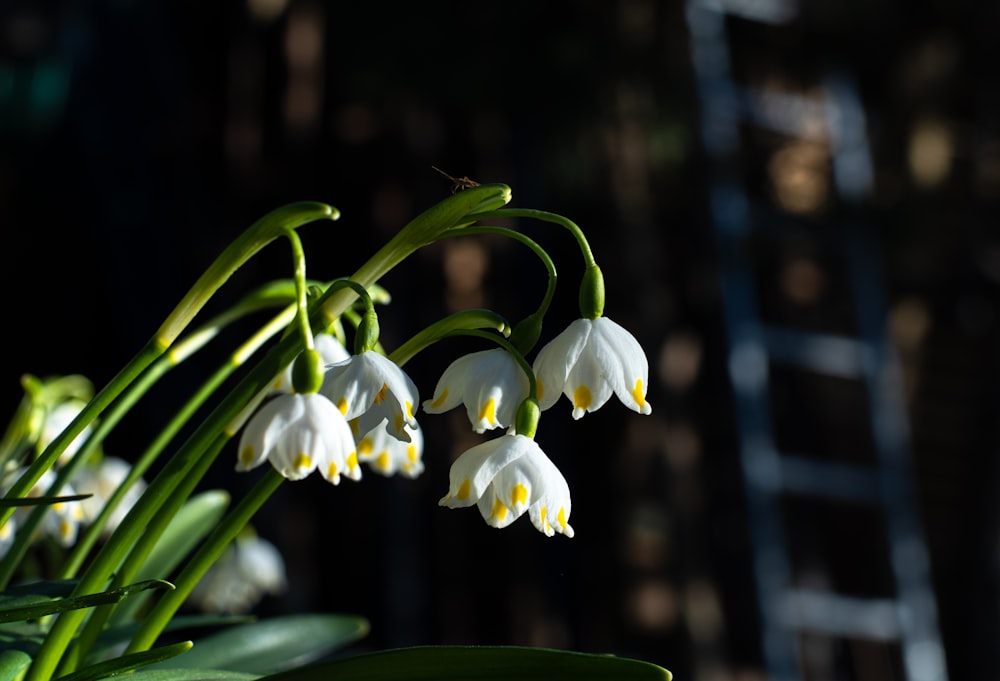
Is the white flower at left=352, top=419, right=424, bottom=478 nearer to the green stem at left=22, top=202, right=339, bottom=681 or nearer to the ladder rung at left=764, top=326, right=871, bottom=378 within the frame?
the green stem at left=22, top=202, right=339, bottom=681

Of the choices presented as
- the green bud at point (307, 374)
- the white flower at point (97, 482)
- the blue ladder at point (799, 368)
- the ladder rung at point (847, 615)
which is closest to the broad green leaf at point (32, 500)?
the green bud at point (307, 374)

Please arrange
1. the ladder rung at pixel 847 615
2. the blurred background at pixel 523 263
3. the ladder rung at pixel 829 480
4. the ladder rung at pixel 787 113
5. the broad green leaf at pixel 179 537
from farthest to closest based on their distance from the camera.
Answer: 1. the ladder rung at pixel 787 113
2. the ladder rung at pixel 829 480
3. the ladder rung at pixel 847 615
4. the blurred background at pixel 523 263
5. the broad green leaf at pixel 179 537

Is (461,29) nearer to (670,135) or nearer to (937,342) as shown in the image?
(670,135)

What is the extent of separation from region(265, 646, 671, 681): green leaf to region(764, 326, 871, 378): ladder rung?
266 cm

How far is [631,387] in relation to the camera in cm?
65

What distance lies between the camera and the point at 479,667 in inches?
21.9

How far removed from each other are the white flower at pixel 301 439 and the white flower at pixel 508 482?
6 centimetres

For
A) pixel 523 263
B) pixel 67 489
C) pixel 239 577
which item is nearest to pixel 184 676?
pixel 67 489

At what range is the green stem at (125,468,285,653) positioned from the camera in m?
0.62

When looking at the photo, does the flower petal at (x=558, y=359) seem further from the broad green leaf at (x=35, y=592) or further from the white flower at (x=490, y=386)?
the broad green leaf at (x=35, y=592)

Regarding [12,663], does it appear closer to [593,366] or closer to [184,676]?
[184,676]

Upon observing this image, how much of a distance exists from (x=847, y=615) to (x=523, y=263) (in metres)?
1.16

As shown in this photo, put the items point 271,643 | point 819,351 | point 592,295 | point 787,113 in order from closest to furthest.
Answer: point 592,295 < point 271,643 < point 819,351 < point 787,113

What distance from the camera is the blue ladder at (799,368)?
287 cm
